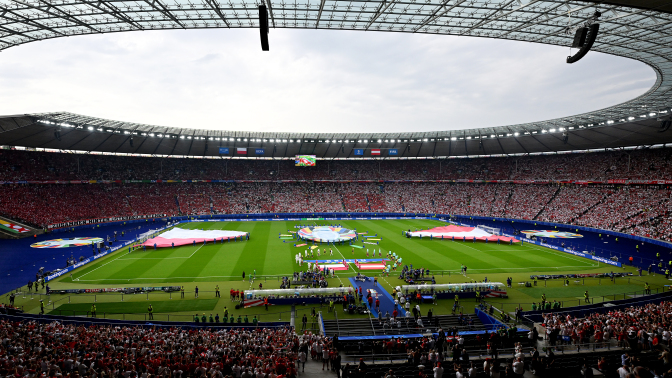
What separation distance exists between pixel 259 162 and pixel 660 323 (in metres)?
79.6

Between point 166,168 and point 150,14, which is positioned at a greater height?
point 150,14

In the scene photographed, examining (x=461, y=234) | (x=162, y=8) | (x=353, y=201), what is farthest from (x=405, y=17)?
(x=353, y=201)

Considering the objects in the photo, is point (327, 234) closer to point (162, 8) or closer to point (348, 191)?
point (162, 8)

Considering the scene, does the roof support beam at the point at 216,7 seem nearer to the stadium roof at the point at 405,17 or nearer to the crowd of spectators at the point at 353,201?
the stadium roof at the point at 405,17

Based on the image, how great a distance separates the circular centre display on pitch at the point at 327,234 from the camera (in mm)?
44281

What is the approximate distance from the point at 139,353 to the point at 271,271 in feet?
62.1

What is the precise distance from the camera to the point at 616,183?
58188mm

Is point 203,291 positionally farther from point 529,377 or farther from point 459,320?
point 529,377

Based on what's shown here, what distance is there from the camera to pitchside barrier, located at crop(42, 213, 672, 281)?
38312 mm

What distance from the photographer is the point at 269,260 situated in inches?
1412

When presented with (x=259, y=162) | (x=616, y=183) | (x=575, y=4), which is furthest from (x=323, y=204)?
(x=575, y=4)

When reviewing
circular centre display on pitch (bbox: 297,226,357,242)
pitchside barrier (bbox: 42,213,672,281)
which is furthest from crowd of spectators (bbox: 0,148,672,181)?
circular centre display on pitch (bbox: 297,226,357,242)

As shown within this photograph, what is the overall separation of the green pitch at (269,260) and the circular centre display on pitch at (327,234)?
191 cm

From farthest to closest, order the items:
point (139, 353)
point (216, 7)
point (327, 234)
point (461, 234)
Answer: point (461, 234), point (327, 234), point (216, 7), point (139, 353)
